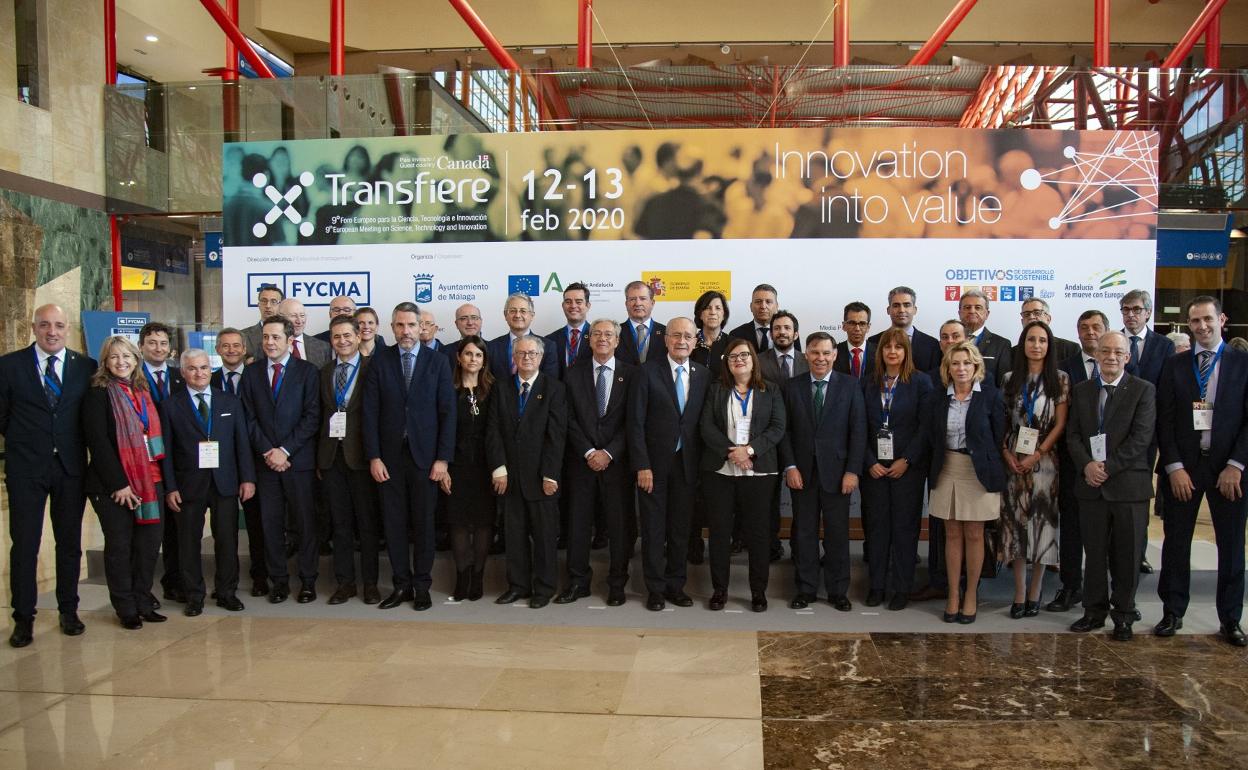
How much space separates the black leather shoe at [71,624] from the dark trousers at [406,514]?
1538 millimetres

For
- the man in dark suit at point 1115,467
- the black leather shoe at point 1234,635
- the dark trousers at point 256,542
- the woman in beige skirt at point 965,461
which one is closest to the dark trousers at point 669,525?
the woman in beige skirt at point 965,461

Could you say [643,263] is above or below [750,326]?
above

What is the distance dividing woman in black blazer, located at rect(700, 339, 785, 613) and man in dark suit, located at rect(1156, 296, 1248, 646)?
6.30 feet

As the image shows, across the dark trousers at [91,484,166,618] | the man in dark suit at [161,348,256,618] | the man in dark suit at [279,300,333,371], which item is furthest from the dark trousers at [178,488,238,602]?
the man in dark suit at [279,300,333,371]

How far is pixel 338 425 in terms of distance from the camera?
4.89 m

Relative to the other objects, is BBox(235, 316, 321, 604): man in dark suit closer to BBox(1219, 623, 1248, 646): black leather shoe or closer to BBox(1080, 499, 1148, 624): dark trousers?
Result: BBox(1080, 499, 1148, 624): dark trousers

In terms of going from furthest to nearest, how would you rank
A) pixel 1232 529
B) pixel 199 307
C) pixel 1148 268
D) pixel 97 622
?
pixel 199 307
pixel 1148 268
pixel 97 622
pixel 1232 529

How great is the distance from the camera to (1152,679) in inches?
147

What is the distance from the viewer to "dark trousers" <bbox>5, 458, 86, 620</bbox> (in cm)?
427

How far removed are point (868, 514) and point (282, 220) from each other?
4.58 meters

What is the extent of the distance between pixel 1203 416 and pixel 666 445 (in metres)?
2.63

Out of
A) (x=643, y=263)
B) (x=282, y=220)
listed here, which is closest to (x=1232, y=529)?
(x=643, y=263)

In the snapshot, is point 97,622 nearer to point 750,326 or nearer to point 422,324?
point 422,324

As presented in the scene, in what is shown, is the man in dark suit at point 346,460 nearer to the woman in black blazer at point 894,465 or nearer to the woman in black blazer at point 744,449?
the woman in black blazer at point 744,449
